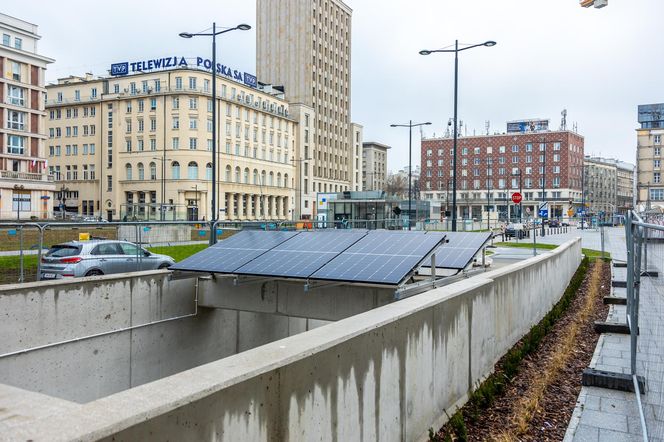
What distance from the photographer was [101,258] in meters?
14.6

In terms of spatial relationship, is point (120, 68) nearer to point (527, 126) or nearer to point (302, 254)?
point (302, 254)

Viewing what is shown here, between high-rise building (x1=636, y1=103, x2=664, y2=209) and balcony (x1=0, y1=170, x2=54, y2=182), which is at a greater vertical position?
high-rise building (x1=636, y1=103, x2=664, y2=209)

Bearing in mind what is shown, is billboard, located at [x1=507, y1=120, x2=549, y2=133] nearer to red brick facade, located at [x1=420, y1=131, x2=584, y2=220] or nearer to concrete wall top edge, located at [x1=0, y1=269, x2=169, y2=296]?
red brick facade, located at [x1=420, y1=131, x2=584, y2=220]

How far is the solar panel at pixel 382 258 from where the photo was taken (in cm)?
832

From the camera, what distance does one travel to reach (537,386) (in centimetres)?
698

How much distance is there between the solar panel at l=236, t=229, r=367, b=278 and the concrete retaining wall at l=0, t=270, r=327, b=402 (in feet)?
7.24

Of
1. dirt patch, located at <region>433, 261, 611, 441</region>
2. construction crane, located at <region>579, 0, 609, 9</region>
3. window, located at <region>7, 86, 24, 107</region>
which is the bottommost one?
dirt patch, located at <region>433, 261, 611, 441</region>

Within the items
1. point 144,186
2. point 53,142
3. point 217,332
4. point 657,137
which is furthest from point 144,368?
point 657,137

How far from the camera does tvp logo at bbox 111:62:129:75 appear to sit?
83875 millimetres

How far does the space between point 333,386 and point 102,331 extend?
705cm

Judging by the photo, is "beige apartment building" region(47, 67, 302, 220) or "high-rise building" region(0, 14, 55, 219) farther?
"beige apartment building" region(47, 67, 302, 220)

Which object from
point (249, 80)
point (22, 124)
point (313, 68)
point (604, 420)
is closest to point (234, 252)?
point (604, 420)

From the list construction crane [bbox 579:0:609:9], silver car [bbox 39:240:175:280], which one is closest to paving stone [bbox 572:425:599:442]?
silver car [bbox 39:240:175:280]

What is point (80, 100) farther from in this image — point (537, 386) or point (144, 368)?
point (537, 386)
